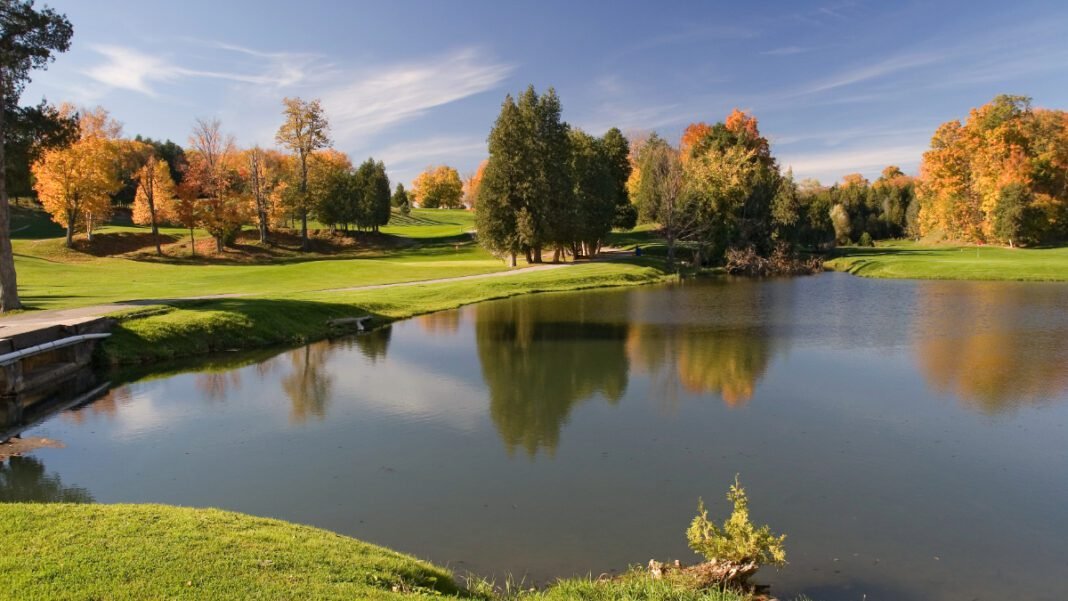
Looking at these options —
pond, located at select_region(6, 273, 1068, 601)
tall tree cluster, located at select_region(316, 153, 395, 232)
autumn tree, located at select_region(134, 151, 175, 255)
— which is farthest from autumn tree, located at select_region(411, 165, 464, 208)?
pond, located at select_region(6, 273, 1068, 601)

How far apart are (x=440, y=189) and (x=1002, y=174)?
295 ft

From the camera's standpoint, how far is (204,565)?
5.41 metres

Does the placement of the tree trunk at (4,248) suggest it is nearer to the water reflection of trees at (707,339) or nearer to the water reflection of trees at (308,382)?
the water reflection of trees at (308,382)

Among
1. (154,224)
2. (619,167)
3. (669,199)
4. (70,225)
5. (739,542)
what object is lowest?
(739,542)

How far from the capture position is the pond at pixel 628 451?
24.3 feet

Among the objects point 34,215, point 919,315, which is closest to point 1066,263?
point 919,315

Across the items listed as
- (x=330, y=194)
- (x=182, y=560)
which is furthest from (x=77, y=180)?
(x=182, y=560)

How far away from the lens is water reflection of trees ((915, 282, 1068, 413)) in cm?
1396

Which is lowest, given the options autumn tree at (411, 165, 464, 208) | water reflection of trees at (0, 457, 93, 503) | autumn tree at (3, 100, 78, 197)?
water reflection of trees at (0, 457, 93, 503)

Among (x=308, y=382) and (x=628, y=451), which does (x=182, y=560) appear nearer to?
(x=628, y=451)

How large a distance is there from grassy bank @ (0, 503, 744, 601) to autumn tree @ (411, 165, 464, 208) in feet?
386

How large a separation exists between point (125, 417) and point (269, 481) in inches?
222

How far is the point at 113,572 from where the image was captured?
5.14 m

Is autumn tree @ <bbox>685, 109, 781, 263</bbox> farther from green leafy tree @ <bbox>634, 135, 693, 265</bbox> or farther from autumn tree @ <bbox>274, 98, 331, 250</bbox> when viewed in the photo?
autumn tree @ <bbox>274, 98, 331, 250</bbox>
